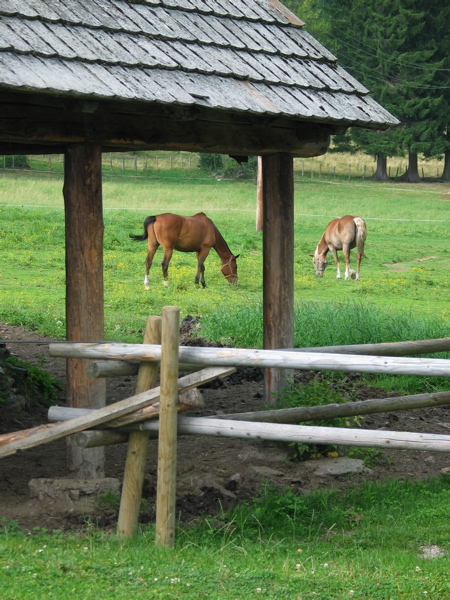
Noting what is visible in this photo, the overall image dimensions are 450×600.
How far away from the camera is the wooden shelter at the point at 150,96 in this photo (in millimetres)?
5148

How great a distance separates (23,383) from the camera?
7.98 meters

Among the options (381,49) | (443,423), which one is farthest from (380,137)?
(443,423)

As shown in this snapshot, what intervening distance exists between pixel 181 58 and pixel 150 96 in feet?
2.29

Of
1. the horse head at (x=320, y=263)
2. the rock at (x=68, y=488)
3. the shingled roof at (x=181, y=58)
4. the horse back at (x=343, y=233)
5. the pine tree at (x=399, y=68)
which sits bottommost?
the horse head at (x=320, y=263)

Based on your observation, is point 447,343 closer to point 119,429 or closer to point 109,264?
point 119,429

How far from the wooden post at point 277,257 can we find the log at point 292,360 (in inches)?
85.6

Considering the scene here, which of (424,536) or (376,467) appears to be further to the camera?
(376,467)

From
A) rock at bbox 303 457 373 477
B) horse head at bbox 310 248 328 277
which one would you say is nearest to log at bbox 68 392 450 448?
rock at bbox 303 457 373 477

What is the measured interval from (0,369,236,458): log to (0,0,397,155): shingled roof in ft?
5.22

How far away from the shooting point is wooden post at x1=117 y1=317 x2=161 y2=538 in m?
4.75

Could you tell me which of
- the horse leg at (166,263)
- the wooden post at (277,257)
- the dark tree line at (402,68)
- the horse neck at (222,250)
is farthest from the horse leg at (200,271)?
the dark tree line at (402,68)

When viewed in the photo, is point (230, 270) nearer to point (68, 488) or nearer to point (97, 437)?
point (68, 488)

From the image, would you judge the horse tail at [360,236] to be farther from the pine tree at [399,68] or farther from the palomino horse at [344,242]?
the pine tree at [399,68]

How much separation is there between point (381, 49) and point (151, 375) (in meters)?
47.6
